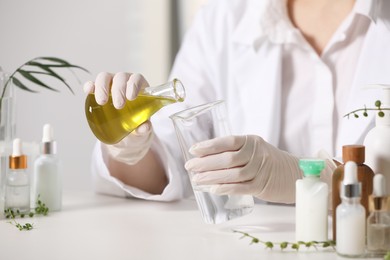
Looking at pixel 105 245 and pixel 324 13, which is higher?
pixel 324 13

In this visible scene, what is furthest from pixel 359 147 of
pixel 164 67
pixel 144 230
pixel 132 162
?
pixel 164 67

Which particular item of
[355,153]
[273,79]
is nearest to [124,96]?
[355,153]

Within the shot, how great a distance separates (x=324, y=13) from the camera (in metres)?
2.18

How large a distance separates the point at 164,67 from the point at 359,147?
214 centimetres

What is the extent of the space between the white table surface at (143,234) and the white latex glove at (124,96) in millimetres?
136

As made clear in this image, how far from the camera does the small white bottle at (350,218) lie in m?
1.18

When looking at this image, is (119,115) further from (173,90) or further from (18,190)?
(18,190)

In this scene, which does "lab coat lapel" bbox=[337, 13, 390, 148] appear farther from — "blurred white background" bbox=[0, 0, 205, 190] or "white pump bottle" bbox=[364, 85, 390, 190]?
"blurred white background" bbox=[0, 0, 205, 190]

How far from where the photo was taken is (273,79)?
2.13 metres

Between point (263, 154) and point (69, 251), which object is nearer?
point (69, 251)

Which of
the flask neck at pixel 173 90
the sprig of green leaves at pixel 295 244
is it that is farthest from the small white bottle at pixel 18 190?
the sprig of green leaves at pixel 295 244

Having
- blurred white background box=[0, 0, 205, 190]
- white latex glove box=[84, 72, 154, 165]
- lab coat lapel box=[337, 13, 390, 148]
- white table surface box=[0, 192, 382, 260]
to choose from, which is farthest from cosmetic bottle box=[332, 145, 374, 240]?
blurred white background box=[0, 0, 205, 190]

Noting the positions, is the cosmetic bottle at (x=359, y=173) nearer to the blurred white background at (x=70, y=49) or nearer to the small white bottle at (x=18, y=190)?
the small white bottle at (x=18, y=190)

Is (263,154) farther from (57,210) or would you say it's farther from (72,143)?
(72,143)
